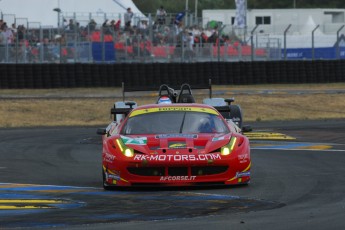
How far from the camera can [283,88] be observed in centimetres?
3238

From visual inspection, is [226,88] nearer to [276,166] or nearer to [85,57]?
[85,57]

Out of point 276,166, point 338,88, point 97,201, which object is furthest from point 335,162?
point 338,88

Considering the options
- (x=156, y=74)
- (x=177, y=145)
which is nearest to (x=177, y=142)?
(x=177, y=145)

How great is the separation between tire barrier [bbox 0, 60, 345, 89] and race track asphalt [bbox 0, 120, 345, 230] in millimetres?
13063

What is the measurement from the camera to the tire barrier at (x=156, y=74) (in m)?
29.2

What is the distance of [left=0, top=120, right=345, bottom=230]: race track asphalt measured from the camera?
7.66m

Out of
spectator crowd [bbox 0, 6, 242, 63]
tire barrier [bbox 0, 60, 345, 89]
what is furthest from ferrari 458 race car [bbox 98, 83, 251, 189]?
spectator crowd [bbox 0, 6, 242, 63]

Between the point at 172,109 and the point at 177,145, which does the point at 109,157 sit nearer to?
the point at 177,145

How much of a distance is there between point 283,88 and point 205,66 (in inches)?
131

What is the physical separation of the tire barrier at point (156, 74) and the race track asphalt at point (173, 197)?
42.9 ft

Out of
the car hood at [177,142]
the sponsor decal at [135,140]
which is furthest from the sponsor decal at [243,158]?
the sponsor decal at [135,140]

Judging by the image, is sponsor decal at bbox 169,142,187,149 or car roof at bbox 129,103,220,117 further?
car roof at bbox 129,103,220,117

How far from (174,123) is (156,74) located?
1872 centimetres

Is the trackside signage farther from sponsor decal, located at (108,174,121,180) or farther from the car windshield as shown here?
sponsor decal, located at (108,174,121,180)
